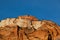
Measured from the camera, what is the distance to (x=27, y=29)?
14338 centimetres

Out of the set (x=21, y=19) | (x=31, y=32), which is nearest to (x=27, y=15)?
(x=21, y=19)

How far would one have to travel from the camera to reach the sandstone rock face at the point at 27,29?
140m

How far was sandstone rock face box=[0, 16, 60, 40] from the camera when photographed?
140 metres

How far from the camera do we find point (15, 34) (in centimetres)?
13975

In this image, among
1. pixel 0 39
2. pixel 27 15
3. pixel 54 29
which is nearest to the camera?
pixel 0 39

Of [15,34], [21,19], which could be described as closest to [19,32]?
[15,34]

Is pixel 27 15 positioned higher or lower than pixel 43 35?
higher

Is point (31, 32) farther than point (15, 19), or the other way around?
point (15, 19)

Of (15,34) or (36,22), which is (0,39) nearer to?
(15,34)

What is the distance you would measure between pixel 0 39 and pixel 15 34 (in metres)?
5.29

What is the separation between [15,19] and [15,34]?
13351 mm

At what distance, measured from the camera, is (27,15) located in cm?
15962

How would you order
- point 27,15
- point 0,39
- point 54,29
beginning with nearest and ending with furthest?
point 0,39, point 54,29, point 27,15

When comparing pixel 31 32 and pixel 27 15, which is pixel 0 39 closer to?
pixel 31 32
